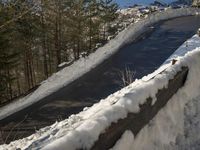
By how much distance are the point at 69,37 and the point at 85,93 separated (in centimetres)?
2398

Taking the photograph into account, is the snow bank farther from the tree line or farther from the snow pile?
the tree line

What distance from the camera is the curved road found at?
1980cm

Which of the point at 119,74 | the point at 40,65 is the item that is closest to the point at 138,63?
the point at 119,74

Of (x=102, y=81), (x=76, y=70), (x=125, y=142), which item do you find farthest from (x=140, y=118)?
(x=76, y=70)

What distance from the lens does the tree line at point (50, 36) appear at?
35500 mm

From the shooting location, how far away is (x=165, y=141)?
6.12 metres

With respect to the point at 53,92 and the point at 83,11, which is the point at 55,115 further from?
the point at 83,11

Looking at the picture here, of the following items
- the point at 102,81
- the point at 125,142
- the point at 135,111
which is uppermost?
the point at 135,111

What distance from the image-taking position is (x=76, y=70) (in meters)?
28.2

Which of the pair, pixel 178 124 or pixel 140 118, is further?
pixel 178 124

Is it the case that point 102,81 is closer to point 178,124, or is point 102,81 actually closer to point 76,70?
point 76,70

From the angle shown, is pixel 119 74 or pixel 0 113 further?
pixel 119 74

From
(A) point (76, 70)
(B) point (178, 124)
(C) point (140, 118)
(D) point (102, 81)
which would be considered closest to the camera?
(C) point (140, 118)

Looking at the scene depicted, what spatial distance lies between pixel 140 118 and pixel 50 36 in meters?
40.2
